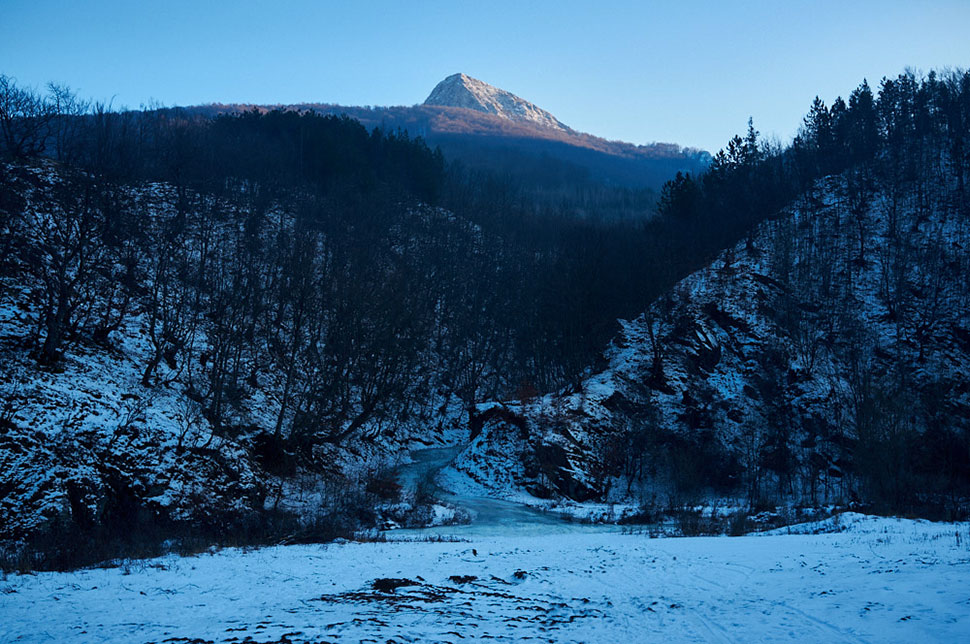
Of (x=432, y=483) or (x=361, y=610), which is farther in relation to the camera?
(x=432, y=483)

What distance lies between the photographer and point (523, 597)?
389 inches

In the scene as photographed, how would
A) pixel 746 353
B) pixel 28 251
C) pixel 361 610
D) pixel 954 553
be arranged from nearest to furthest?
1. pixel 361 610
2. pixel 954 553
3. pixel 28 251
4. pixel 746 353

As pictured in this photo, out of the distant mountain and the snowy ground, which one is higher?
the distant mountain

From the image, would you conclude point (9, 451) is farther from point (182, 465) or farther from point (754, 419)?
point (754, 419)

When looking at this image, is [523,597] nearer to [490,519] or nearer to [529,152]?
[490,519]

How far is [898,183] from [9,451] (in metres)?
84.3

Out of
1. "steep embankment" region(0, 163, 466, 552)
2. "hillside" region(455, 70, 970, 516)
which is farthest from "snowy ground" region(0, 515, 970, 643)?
"hillside" region(455, 70, 970, 516)

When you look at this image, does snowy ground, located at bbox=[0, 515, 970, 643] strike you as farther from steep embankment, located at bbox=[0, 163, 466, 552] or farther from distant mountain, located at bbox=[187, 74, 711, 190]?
distant mountain, located at bbox=[187, 74, 711, 190]

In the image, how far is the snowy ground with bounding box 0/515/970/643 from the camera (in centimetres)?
726

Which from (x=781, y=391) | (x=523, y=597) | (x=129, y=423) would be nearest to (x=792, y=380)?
(x=781, y=391)

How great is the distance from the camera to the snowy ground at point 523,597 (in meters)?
7.26

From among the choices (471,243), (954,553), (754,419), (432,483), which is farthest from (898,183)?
(954,553)

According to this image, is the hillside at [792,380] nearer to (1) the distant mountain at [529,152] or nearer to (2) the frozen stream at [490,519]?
(2) the frozen stream at [490,519]

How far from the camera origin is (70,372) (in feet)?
83.1
